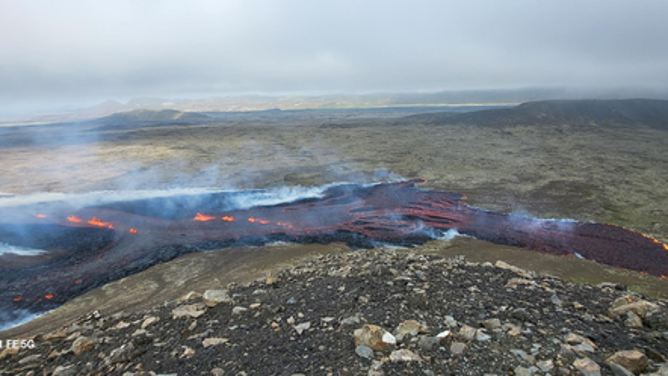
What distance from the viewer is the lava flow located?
14.5 metres

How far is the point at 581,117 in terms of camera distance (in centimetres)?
7994

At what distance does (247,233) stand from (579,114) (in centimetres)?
9239

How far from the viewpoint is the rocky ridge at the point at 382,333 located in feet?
16.7

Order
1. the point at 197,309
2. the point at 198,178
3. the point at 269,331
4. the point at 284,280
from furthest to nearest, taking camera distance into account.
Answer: the point at 198,178
the point at 284,280
the point at 197,309
the point at 269,331

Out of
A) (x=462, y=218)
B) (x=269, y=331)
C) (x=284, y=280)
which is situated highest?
(x=269, y=331)

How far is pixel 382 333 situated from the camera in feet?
18.7

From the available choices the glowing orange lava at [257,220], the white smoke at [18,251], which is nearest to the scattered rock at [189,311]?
the glowing orange lava at [257,220]

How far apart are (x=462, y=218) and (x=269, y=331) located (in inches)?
721

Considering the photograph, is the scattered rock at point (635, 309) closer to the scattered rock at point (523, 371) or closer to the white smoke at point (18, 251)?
the scattered rock at point (523, 371)

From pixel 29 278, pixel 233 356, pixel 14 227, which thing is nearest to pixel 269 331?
pixel 233 356

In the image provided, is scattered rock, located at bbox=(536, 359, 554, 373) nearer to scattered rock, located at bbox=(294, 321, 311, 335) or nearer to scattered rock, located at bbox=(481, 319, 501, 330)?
scattered rock, located at bbox=(481, 319, 501, 330)

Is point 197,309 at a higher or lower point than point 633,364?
lower

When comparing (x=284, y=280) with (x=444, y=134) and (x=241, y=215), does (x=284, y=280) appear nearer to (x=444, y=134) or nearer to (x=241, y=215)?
(x=241, y=215)

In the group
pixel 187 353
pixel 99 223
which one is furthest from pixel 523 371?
pixel 99 223
